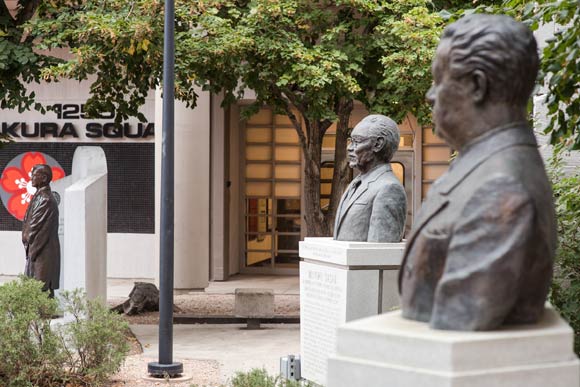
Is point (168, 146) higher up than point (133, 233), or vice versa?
point (168, 146)

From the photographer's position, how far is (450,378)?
3920mm

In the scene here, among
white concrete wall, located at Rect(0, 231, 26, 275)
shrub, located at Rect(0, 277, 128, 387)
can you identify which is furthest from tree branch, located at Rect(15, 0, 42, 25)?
white concrete wall, located at Rect(0, 231, 26, 275)

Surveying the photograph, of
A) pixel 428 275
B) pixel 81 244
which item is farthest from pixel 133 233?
pixel 428 275

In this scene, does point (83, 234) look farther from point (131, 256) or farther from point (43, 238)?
point (131, 256)

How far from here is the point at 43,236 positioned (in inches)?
551

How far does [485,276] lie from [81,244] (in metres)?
10.5

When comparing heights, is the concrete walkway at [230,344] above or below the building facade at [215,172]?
below

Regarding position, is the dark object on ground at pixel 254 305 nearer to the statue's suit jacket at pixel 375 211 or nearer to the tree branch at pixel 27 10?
the tree branch at pixel 27 10

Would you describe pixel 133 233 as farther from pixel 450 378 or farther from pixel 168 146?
pixel 450 378

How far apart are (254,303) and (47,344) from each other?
19.1 feet

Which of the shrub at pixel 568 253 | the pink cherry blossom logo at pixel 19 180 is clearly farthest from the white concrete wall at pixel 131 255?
the shrub at pixel 568 253

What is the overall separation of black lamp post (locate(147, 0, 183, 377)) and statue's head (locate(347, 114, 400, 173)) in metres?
3.21

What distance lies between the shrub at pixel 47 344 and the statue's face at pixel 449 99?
Answer: 7.18 metres

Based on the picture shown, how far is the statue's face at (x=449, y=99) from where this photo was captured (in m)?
4.30
